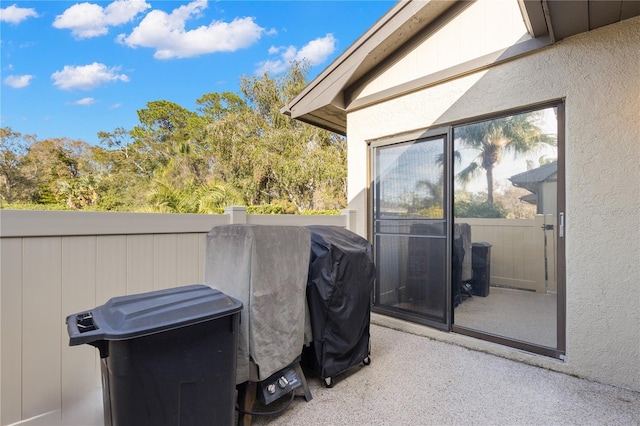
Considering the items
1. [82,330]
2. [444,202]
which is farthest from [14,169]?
[444,202]

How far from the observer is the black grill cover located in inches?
95.4

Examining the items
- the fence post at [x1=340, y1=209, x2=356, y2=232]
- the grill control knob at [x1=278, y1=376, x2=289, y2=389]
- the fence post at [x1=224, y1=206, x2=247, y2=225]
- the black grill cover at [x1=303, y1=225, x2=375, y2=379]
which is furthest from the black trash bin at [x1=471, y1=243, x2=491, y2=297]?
the fence post at [x1=224, y1=206, x2=247, y2=225]

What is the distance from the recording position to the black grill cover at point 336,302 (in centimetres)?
242

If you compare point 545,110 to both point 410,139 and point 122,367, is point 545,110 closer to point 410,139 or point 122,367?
point 410,139

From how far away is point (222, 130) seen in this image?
1480 cm

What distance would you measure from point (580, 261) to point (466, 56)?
2280 mm

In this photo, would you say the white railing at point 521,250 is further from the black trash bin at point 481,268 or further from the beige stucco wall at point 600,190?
the beige stucco wall at point 600,190

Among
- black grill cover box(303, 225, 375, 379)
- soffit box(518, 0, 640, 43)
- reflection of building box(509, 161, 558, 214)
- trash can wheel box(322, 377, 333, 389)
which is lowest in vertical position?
trash can wheel box(322, 377, 333, 389)

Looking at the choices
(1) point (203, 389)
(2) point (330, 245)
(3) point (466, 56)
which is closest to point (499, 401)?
(2) point (330, 245)

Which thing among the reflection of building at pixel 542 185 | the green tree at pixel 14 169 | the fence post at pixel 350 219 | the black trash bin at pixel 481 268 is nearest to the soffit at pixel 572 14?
the reflection of building at pixel 542 185

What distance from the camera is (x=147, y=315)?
1436 millimetres

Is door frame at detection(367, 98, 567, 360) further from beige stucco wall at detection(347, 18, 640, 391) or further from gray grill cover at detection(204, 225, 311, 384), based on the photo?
gray grill cover at detection(204, 225, 311, 384)

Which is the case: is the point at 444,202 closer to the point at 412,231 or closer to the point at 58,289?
the point at 412,231

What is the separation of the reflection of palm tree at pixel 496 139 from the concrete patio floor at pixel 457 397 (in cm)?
166
